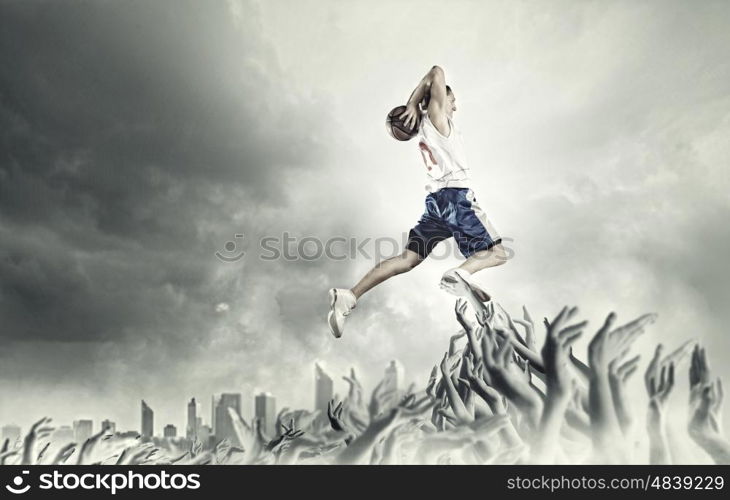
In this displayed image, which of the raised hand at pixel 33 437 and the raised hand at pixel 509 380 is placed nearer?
the raised hand at pixel 509 380

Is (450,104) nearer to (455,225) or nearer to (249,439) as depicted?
(455,225)

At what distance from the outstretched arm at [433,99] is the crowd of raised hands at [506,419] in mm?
1610

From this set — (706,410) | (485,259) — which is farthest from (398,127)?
(706,410)

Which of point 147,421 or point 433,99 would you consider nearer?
point 433,99

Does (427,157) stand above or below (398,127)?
below

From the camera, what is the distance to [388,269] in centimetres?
589

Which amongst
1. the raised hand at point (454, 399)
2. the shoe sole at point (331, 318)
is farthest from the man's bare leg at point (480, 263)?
the shoe sole at point (331, 318)

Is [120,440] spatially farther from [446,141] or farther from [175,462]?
[446,141]

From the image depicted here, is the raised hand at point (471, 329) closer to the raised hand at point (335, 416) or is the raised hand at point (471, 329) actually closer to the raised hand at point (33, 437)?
the raised hand at point (335, 416)

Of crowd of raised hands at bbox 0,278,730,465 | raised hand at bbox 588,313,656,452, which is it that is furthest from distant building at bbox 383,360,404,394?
raised hand at bbox 588,313,656,452

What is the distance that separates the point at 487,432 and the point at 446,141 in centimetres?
247

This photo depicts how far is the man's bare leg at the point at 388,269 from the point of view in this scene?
5879 millimetres

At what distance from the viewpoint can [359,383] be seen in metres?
5.51

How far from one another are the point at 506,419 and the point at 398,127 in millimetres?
2714
